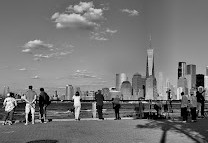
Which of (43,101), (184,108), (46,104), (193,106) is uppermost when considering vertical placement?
(43,101)

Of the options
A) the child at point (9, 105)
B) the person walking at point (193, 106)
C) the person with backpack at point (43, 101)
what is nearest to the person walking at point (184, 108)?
the person walking at point (193, 106)

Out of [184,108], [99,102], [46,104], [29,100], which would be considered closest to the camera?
[29,100]

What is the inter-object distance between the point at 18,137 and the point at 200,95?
44.9ft

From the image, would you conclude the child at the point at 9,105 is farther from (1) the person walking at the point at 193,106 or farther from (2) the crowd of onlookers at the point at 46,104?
(1) the person walking at the point at 193,106

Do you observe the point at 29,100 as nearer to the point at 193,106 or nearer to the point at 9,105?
the point at 9,105

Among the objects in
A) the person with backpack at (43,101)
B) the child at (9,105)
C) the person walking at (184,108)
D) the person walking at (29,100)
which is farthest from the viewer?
the person walking at (184,108)

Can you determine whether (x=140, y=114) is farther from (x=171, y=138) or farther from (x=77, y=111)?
(x=171, y=138)

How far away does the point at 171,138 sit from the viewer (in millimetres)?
12297

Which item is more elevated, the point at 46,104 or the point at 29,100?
the point at 29,100

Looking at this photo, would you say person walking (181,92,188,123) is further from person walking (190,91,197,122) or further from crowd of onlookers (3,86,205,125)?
person walking (190,91,197,122)

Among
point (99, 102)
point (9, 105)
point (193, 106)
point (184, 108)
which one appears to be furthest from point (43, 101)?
point (193, 106)

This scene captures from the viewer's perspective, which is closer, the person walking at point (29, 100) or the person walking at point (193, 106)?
the person walking at point (29, 100)

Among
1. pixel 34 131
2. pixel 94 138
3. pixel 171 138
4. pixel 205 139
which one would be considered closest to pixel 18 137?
pixel 34 131

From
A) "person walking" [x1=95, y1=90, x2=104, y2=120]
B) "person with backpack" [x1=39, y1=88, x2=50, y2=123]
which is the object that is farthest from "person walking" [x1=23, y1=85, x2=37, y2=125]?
"person walking" [x1=95, y1=90, x2=104, y2=120]
